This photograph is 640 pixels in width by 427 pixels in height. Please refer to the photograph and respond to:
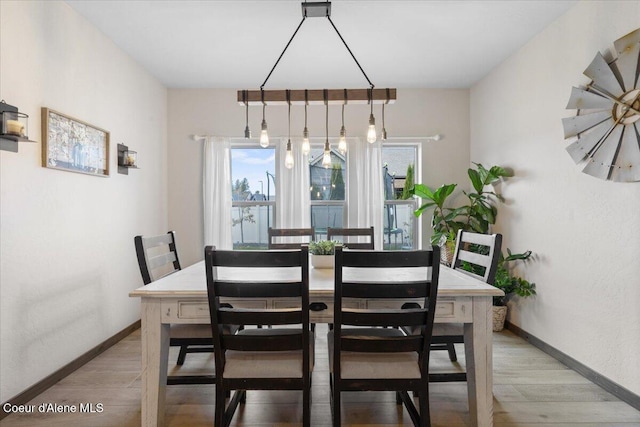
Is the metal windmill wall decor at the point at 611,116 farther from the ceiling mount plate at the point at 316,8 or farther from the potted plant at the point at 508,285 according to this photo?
the ceiling mount plate at the point at 316,8

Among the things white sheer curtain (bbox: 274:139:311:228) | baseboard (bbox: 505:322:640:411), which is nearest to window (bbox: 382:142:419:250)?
white sheer curtain (bbox: 274:139:311:228)

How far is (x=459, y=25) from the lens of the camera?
113 inches

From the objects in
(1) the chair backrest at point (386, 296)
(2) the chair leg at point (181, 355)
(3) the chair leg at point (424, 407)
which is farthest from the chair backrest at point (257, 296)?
(2) the chair leg at point (181, 355)

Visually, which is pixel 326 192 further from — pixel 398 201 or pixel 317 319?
pixel 317 319

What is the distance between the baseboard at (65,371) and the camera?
7.03 feet

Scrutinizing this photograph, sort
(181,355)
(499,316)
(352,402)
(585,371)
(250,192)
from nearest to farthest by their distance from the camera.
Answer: (352,402) < (585,371) < (181,355) < (499,316) < (250,192)

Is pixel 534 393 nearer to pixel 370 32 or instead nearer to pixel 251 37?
pixel 370 32

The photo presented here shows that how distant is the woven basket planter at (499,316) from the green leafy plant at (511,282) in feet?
0.31

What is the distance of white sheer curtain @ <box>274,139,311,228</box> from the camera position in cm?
429

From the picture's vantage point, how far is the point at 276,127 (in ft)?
14.4

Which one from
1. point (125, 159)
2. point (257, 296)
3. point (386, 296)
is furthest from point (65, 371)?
point (386, 296)

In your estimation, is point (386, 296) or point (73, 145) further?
point (73, 145)

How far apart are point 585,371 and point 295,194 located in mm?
3134

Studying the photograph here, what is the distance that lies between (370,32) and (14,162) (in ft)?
8.88
